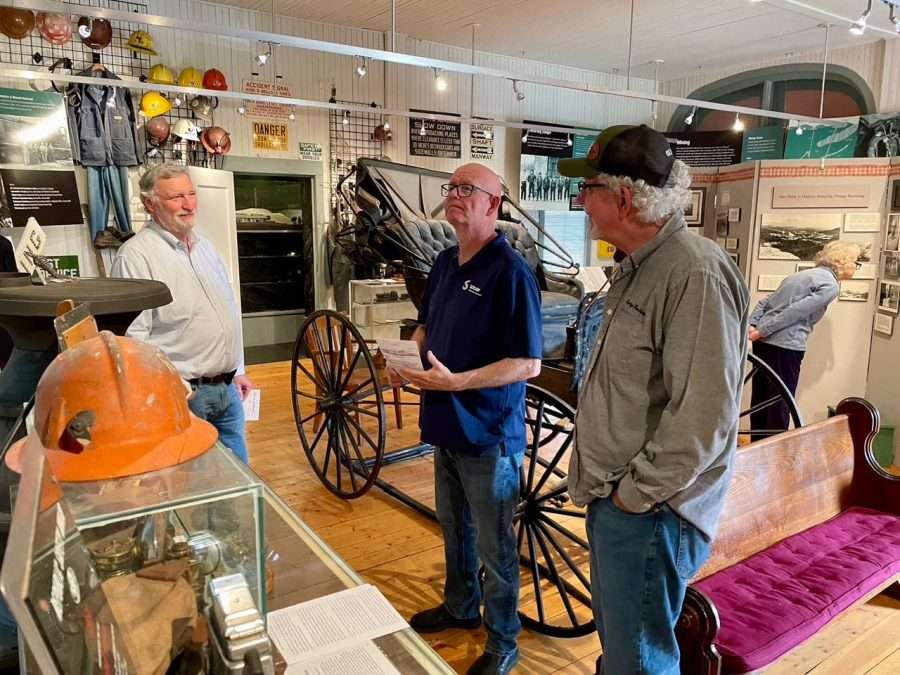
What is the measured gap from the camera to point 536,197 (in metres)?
10.3

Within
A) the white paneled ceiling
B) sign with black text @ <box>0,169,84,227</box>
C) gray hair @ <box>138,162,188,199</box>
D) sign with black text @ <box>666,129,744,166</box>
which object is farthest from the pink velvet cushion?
sign with black text @ <box>666,129,744,166</box>

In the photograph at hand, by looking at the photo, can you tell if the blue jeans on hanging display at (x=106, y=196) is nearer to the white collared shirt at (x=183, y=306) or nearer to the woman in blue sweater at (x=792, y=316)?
the white collared shirt at (x=183, y=306)

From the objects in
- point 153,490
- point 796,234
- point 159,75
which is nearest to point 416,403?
point 153,490

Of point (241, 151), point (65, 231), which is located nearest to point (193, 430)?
point (65, 231)

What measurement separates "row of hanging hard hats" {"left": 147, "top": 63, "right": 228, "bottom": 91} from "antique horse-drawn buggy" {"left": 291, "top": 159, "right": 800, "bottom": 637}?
2.94 metres

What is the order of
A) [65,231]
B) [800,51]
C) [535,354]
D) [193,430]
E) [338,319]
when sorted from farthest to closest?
[800,51]
[65,231]
[338,319]
[535,354]
[193,430]

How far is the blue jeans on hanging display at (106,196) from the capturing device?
658cm

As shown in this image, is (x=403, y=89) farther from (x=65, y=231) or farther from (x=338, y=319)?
(x=338, y=319)

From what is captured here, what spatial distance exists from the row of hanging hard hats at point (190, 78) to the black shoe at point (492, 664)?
657 cm

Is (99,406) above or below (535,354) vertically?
above

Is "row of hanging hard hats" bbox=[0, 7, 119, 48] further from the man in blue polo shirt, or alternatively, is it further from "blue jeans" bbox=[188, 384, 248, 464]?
the man in blue polo shirt

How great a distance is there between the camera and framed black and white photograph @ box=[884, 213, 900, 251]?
504 centimetres

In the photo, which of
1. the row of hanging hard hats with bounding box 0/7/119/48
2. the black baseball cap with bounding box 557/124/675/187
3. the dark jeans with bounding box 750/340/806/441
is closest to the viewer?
the black baseball cap with bounding box 557/124/675/187

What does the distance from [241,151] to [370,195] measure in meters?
3.35
